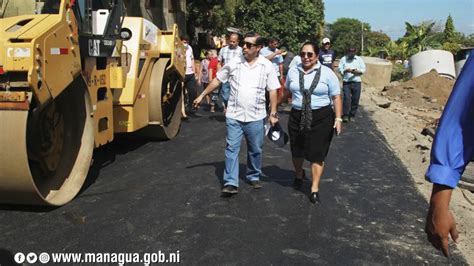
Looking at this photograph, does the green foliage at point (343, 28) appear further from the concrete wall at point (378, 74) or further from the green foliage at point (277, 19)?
the concrete wall at point (378, 74)

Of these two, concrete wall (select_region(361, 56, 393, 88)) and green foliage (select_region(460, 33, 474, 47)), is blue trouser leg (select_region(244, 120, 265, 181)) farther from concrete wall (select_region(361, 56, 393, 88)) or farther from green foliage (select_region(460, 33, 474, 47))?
green foliage (select_region(460, 33, 474, 47))

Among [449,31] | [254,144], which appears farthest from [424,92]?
[449,31]

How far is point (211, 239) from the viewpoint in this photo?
4.31 m

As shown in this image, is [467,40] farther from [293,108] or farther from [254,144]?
[254,144]

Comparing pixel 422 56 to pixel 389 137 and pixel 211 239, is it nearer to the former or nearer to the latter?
pixel 389 137

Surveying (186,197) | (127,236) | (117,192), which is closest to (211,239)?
(127,236)

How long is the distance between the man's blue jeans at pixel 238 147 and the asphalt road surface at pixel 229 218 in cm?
20

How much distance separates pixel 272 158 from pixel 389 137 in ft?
10.3

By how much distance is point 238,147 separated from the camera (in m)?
5.63

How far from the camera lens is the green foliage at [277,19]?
37.2m

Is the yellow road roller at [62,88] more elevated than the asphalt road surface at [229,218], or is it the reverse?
the yellow road roller at [62,88]

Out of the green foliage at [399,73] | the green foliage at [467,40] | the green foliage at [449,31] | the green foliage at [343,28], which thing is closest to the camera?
the green foliage at [399,73]

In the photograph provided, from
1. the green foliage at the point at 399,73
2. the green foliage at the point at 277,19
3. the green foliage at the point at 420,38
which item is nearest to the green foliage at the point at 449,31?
the green foliage at the point at 420,38

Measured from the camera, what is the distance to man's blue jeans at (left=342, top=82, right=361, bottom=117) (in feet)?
36.9
